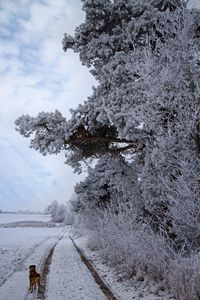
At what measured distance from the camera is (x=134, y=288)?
36.0ft

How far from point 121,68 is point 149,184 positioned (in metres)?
4.41

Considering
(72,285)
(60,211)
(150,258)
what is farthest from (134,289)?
(60,211)

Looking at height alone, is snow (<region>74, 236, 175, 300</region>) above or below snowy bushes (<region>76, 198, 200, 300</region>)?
below

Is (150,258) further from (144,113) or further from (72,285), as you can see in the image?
(144,113)

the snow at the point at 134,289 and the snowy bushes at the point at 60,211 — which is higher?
the snowy bushes at the point at 60,211

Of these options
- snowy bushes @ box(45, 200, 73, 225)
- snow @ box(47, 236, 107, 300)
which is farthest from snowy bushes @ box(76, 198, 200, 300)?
snowy bushes @ box(45, 200, 73, 225)

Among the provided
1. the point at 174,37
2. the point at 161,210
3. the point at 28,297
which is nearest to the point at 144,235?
the point at 161,210

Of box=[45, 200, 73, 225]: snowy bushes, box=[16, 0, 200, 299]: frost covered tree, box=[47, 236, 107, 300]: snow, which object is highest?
Result: box=[45, 200, 73, 225]: snowy bushes

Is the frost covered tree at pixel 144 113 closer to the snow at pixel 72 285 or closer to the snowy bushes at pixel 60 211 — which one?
the snow at pixel 72 285

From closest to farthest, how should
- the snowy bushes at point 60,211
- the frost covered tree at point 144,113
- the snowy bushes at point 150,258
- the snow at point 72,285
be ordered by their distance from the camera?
the snowy bushes at point 150,258 → the snow at point 72,285 → the frost covered tree at point 144,113 → the snowy bushes at point 60,211

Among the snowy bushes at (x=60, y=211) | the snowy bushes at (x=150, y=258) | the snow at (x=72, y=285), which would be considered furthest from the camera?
the snowy bushes at (x=60, y=211)

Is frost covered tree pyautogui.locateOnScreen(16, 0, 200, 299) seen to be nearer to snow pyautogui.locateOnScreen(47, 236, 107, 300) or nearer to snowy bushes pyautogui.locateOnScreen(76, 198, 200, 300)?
snowy bushes pyautogui.locateOnScreen(76, 198, 200, 300)

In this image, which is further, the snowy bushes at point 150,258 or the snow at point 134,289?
the snow at point 134,289

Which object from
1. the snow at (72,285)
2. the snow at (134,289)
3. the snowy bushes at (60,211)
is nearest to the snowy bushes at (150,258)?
the snow at (134,289)
